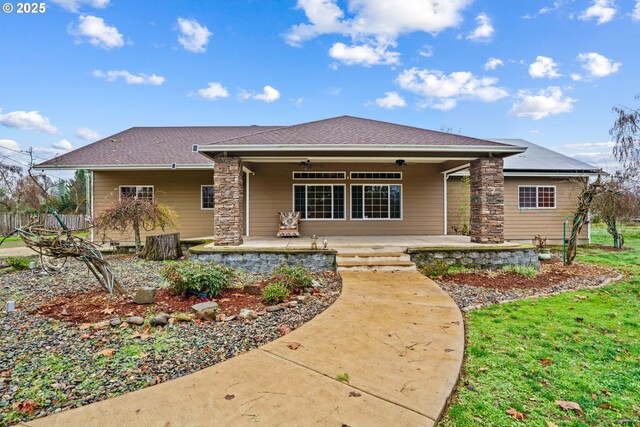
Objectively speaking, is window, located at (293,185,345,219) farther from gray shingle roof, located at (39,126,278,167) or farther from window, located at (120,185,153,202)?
window, located at (120,185,153,202)

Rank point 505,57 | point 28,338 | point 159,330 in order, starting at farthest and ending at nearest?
point 505,57 → point 159,330 → point 28,338

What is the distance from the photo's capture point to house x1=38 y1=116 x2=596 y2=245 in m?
7.89

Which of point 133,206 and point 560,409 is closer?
point 560,409

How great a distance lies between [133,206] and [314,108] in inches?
552

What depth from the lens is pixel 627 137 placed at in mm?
7438

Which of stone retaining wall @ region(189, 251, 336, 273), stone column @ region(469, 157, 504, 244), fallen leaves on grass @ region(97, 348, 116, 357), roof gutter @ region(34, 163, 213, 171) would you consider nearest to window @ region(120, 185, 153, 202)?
roof gutter @ region(34, 163, 213, 171)

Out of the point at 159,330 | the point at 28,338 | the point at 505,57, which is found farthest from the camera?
the point at 505,57

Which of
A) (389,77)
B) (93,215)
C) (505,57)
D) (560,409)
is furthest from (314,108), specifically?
(560,409)

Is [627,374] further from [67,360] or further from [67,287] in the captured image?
[67,287]

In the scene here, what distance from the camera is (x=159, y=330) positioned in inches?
129

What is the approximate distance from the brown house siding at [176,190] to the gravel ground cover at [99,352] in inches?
273

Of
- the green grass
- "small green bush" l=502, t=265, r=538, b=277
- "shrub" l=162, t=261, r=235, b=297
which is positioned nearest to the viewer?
the green grass

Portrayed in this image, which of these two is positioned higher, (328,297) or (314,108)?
(314,108)

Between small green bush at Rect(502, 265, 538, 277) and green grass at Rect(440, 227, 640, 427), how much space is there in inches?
78.2
